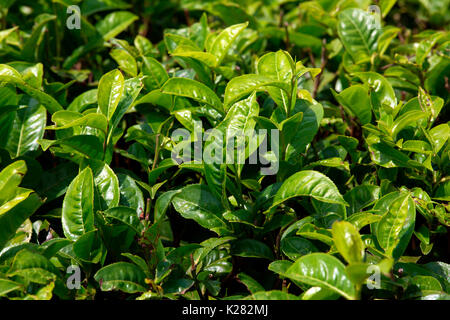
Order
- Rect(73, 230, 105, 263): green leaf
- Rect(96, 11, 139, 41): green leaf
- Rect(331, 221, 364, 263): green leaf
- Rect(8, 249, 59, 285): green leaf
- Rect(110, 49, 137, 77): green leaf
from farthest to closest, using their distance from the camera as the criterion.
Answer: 1. Rect(96, 11, 139, 41): green leaf
2. Rect(110, 49, 137, 77): green leaf
3. Rect(73, 230, 105, 263): green leaf
4. Rect(8, 249, 59, 285): green leaf
5. Rect(331, 221, 364, 263): green leaf

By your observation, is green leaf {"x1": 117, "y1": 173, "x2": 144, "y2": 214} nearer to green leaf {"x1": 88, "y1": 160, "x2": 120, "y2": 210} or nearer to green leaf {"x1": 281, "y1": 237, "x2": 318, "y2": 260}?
green leaf {"x1": 88, "y1": 160, "x2": 120, "y2": 210}

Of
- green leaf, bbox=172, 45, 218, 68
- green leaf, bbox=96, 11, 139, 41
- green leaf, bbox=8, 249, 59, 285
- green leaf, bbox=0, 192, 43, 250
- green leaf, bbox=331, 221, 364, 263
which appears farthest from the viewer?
green leaf, bbox=96, 11, 139, 41

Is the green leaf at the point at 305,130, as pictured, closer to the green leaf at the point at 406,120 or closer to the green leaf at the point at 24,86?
the green leaf at the point at 406,120

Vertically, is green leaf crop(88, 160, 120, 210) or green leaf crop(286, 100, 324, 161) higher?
green leaf crop(286, 100, 324, 161)

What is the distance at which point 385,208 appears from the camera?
1.57m

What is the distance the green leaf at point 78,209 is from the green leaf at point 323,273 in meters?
0.63

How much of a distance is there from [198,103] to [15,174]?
70 centimetres

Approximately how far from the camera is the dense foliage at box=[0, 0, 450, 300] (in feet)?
4.82

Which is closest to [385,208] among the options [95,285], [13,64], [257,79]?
[257,79]

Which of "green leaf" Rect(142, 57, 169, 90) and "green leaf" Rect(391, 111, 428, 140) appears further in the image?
"green leaf" Rect(142, 57, 169, 90)

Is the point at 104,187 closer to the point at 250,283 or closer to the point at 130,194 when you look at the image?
the point at 130,194

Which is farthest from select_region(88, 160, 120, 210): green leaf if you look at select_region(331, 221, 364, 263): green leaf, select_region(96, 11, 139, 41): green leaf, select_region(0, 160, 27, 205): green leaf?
Answer: select_region(96, 11, 139, 41): green leaf

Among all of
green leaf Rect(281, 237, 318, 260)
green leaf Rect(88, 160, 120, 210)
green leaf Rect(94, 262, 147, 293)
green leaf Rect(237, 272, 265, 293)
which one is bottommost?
green leaf Rect(237, 272, 265, 293)
